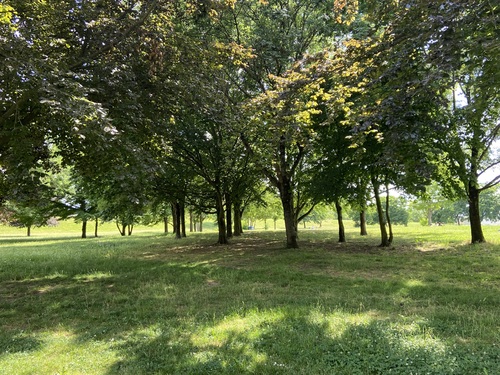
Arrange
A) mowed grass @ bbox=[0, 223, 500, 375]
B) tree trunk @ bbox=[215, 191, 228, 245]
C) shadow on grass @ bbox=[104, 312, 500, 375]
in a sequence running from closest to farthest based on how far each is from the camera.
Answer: shadow on grass @ bbox=[104, 312, 500, 375] → mowed grass @ bbox=[0, 223, 500, 375] → tree trunk @ bbox=[215, 191, 228, 245]

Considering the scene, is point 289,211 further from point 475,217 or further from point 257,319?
point 257,319

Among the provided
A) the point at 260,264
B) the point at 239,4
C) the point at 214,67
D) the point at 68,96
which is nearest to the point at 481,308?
the point at 260,264

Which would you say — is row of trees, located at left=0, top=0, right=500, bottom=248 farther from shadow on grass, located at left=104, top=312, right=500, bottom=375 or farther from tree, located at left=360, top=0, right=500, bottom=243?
shadow on grass, located at left=104, top=312, right=500, bottom=375

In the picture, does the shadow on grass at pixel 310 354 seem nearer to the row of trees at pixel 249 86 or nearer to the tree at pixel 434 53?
the row of trees at pixel 249 86

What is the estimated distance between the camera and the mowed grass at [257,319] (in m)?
3.68

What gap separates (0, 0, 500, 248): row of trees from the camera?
5.51 metres

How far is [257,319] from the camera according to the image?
5.15m

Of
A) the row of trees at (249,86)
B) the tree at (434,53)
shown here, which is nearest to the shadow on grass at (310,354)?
the row of trees at (249,86)

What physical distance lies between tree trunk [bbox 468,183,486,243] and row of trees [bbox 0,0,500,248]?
92 mm

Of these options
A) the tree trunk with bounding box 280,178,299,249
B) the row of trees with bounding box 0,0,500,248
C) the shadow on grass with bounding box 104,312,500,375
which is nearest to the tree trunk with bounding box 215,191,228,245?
the row of trees with bounding box 0,0,500,248

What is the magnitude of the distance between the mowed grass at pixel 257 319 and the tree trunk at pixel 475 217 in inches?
207

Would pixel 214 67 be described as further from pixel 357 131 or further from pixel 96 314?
pixel 96 314

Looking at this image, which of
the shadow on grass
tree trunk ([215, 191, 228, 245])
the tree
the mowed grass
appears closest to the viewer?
the shadow on grass

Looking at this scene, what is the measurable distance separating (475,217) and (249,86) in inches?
473
